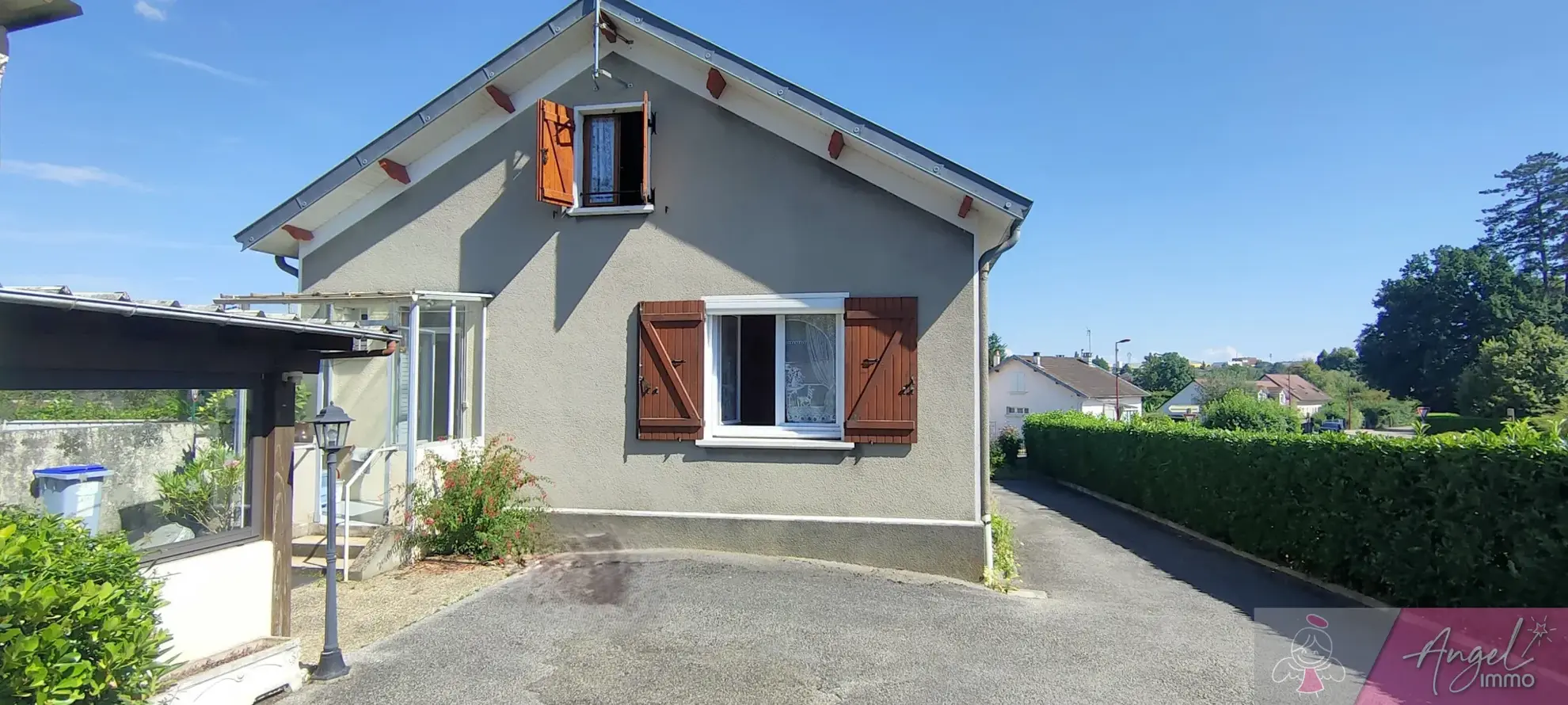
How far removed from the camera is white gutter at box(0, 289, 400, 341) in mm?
3152

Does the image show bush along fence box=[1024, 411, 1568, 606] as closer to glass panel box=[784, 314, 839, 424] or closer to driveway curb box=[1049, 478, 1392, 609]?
driveway curb box=[1049, 478, 1392, 609]

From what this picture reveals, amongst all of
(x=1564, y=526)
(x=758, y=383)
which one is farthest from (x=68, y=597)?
(x=1564, y=526)

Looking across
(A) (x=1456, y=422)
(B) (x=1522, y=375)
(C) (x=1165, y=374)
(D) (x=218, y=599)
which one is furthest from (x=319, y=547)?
(C) (x=1165, y=374)

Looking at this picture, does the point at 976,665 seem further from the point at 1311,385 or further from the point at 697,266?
the point at 1311,385

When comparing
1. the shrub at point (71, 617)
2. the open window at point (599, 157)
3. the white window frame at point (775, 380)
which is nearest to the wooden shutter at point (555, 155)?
the open window at point (599, 157)

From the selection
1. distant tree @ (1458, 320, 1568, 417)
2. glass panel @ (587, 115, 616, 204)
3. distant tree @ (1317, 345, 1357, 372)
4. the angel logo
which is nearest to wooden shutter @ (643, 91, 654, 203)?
glass panel @ (587, 115, 616, 204)

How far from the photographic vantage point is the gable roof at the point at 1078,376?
4647 cm

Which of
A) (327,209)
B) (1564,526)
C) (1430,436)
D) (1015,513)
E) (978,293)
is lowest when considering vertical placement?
(1015,513)

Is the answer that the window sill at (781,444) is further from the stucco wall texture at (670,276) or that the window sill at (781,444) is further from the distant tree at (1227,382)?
the distant tree at (1227,382)

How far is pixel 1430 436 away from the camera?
22.7ft

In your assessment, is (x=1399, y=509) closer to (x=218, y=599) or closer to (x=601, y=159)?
(x=601, y=159)

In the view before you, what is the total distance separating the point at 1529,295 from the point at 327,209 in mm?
73482

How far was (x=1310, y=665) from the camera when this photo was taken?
17.7 ft

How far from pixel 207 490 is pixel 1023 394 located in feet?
155
